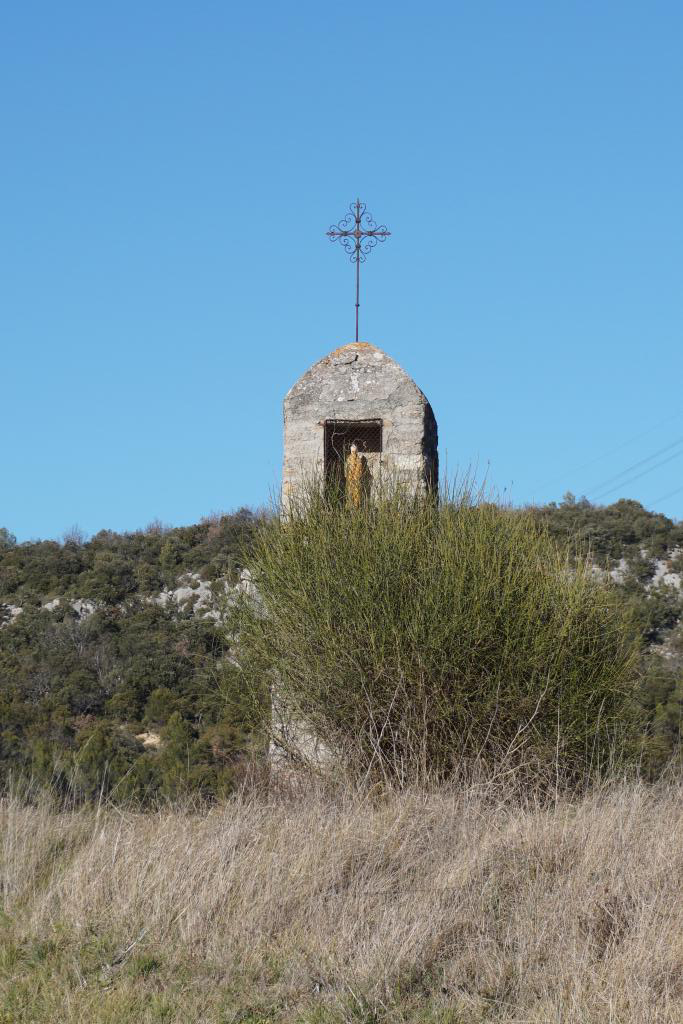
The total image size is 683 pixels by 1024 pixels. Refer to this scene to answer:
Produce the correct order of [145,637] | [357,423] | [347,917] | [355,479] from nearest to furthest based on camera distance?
1. [347,917]
2. [355,479]
3. [357,423]
4. [145,637]

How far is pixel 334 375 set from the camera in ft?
34.9

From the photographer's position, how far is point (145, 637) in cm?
2280

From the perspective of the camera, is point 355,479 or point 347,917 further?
point 355,479

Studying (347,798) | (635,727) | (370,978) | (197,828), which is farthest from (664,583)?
(370,978)

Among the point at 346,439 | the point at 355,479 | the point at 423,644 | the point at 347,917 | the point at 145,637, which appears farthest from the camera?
the point at 145,637

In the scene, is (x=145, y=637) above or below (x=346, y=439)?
below

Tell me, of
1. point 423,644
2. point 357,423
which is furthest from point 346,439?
point 423,644

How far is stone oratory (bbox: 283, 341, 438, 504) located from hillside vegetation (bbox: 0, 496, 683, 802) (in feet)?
11.1

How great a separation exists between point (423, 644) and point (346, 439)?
274cm

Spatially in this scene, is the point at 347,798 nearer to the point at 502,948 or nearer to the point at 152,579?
the point at 502,948

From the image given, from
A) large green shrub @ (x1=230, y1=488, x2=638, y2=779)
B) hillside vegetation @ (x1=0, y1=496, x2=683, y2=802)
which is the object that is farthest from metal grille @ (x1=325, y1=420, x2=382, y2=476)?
hillside vegetation @ (x1=0, y1=496, x2=683, y2=802)

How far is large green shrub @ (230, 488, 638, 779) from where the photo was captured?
8.91m

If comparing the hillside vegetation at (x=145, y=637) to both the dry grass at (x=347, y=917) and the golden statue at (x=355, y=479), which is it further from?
the dry grass at (x=347, y=917)

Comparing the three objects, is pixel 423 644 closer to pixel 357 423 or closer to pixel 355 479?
pixel 355 479
